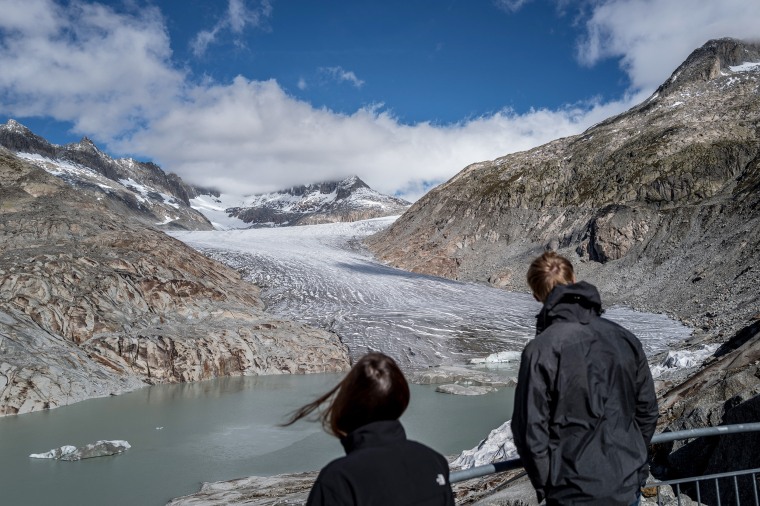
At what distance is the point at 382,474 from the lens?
215cm

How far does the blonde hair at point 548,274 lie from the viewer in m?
3.28

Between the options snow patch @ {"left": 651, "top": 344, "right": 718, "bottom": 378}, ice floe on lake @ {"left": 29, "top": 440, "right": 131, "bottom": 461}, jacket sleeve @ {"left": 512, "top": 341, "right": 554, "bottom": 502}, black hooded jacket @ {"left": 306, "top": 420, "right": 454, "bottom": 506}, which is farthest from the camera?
snow patch @ {"left": 651, "top": 344, "right": 718, "bottom": 378}

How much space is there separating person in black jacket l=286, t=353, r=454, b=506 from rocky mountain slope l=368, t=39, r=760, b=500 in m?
14.6

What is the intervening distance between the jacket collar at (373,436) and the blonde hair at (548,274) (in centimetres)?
140

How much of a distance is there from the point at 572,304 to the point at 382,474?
4.54 feet

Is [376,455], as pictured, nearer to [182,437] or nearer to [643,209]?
[182,437]

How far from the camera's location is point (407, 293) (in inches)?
1425

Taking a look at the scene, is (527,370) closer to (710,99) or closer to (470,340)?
(470,340)

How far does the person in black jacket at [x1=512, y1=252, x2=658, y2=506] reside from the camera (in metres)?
2.87

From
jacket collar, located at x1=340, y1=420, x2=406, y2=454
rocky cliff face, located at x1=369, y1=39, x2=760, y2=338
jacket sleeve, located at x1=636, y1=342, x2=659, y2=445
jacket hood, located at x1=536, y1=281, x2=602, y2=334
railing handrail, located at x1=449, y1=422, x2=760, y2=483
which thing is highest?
rocky cliff face, located at x1=369, y1=39, x2=760, y2=338

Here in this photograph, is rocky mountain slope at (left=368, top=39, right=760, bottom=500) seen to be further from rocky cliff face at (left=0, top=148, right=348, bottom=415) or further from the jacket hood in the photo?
rocky cliff face at (left=0, top=148, right=348, bottom=415)

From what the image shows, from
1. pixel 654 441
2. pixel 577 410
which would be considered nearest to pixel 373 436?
pixel 577 410

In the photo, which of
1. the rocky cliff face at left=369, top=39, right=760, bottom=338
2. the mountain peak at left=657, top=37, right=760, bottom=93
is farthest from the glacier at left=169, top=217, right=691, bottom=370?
the mountain peak at left=657, top=37, right=760, bottom=93

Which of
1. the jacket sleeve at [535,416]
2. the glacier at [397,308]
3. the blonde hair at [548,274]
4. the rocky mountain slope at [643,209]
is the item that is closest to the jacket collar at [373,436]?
the jacket sleeve at [535,416]
